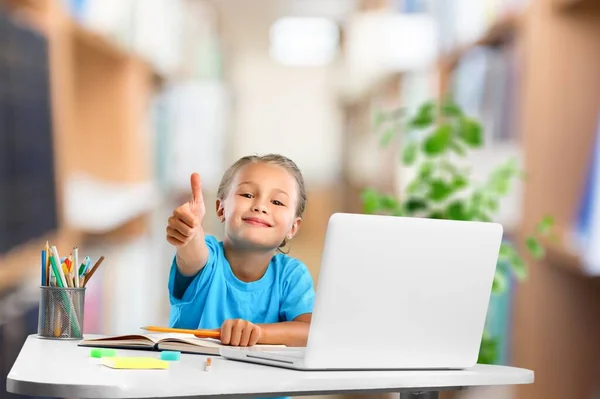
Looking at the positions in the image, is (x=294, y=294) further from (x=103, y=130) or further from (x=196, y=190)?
(x=103, y=130)

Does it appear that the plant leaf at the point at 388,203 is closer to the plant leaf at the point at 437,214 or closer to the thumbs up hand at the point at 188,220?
the plant leaf at the point at 437,214

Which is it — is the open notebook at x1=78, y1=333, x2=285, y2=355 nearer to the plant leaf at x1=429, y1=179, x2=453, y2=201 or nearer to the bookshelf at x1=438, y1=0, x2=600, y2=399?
Result: the plant leaf at x1=429, y1=179, x2=453, y2=201

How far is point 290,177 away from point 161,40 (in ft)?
12.3

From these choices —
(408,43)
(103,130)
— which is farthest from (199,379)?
(408,43)

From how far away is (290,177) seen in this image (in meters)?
1.09

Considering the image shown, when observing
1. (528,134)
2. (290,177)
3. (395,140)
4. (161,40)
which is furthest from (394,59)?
(290,177)

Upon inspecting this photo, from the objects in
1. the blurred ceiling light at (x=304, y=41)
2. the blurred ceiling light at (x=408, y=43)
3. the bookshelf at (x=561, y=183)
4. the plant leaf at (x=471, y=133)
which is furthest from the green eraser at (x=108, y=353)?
the blurred ceiling light at (x=304, y=41)

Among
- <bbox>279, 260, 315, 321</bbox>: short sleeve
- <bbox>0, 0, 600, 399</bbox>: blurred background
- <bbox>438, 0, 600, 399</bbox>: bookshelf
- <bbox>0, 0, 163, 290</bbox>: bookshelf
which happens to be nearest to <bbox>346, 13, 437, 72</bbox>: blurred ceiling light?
<bbox>0, 0, 600, 399</bbox>: blurred background

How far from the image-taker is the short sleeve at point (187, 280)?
109cm

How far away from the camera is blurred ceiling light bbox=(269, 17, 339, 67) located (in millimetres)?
10789

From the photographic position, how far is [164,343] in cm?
109

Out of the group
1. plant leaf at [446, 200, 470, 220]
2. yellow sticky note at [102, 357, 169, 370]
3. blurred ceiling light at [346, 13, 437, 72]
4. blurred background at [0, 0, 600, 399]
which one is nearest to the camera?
yellow sticky note at [102, 357, 169, 370]

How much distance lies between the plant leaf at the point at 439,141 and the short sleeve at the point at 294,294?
85cm

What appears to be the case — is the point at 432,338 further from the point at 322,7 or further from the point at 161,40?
the point at 322,7
